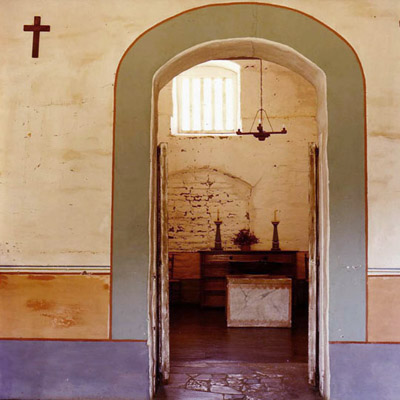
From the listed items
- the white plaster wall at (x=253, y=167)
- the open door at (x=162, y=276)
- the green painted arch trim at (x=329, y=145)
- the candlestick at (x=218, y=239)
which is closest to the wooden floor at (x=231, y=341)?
the open door at (x=162, y=276)

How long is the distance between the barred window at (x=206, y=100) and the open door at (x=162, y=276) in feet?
16.5

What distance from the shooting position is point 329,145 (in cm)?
410

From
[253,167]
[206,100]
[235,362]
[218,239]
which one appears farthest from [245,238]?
[235,362]

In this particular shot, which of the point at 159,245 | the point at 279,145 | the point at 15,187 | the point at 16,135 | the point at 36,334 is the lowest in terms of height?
the point at 36,334

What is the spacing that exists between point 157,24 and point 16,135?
159 cm

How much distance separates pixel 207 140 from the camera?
360 inches

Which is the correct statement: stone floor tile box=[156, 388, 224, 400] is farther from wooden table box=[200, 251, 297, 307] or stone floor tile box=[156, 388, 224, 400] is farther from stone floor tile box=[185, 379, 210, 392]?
wooden table box=[200, 251, 297, 307]

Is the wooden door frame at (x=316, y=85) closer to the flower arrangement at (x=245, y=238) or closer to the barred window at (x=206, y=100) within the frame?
the flower arrangement at (x=245, y=238)

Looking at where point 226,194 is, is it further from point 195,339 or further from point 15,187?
point 15,187

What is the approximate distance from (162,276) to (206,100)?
18.6 feet

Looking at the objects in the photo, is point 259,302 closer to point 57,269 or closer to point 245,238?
point 245,238

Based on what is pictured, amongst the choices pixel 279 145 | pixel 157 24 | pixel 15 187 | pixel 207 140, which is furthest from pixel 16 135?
pixel 279 145

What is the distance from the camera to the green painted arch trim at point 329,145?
4.01 metres

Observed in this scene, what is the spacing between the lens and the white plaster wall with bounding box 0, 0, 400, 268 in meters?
4.10
